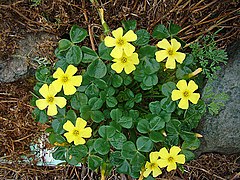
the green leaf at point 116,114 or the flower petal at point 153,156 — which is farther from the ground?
the green leaf at point 116,114

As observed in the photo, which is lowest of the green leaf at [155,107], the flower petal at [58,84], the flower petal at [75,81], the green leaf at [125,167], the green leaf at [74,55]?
the green leaf at [125,167]

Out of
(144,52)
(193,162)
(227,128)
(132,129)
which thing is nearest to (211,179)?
(193,162)

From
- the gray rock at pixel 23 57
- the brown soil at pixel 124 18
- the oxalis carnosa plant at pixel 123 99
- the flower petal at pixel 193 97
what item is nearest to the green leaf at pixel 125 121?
the oxalis carnosa plant at pixel 123 99

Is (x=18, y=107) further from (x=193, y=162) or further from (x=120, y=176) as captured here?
(x=193, y=162)

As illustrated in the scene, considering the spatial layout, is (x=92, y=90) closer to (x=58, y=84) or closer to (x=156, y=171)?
(x=58, y=84)

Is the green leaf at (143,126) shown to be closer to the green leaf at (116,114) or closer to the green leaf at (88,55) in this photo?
the green leaf at (116,114)

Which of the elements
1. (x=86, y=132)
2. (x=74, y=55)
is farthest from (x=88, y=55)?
(x=86, y=132)
